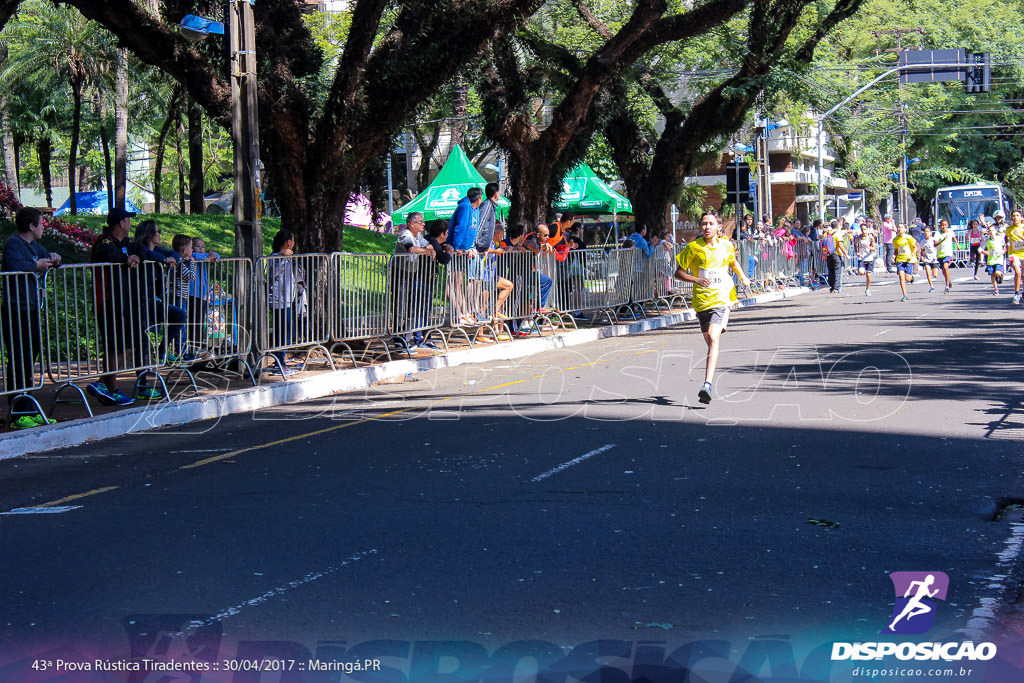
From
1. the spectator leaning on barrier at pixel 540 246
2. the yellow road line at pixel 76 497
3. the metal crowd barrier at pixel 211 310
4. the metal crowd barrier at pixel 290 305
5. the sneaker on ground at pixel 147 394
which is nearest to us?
the yellow road line at pixel 76 497

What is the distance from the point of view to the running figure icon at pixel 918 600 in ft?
17.2

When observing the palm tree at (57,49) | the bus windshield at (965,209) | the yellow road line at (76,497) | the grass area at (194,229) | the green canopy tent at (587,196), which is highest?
the palm tree at (57,49)

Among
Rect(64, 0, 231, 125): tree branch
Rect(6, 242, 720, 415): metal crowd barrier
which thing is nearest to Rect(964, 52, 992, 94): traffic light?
Rect(6, 242, 720, 415): metal crowd barrier

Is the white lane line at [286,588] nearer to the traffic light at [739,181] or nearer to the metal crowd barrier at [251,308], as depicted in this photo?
the metal crowd barrier at [251,308]

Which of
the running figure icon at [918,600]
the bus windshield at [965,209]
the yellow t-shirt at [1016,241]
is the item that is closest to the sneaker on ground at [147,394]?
the running figure icon at [918,600]

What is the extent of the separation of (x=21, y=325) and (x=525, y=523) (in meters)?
6.14

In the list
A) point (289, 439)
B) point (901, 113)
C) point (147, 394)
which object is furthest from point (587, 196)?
point (901, 113)

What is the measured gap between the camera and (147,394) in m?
12.9

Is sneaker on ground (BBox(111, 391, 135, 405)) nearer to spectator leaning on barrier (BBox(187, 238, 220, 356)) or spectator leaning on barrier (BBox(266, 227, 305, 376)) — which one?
spectator leaning on barrier (BBox(187, 238, 220, 356))

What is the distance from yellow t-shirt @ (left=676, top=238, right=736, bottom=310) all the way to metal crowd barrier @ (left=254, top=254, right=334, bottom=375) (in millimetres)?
4793

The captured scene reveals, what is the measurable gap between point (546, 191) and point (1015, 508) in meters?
17.6

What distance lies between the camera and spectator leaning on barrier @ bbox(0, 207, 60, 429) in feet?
36.2

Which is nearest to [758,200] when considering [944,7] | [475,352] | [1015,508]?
[944,7]

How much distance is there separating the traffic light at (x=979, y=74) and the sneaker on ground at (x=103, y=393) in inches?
1057
